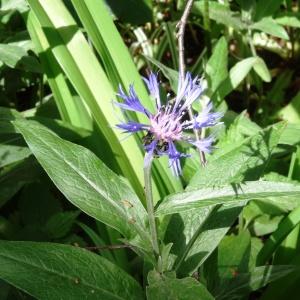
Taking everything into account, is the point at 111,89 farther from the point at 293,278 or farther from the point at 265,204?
the point at 293,278

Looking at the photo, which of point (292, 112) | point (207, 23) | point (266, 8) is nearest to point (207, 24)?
point (207, 23)

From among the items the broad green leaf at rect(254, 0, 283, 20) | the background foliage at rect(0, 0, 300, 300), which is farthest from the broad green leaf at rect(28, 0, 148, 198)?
the broad green leaf at rect(254, 0, 283, 20)

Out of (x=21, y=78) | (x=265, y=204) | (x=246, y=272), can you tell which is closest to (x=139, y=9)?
(x=21, y=78)

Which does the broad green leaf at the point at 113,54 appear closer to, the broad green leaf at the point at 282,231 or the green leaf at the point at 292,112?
the broad green leaf at the point at 282,231

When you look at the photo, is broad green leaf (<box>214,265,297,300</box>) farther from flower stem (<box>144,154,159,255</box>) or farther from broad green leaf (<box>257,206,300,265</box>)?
flower stem (<box>144,154,159,255</box>)

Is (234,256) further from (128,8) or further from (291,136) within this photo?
(128,8)
